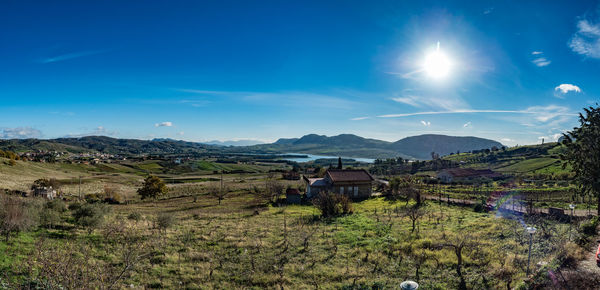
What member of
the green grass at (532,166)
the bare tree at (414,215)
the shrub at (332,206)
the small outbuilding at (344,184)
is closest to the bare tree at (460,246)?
the bare tree at (414,215)

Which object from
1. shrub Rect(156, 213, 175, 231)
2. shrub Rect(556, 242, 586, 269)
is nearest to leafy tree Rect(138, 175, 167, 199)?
shrub Rect(156, 213, 175, 231)

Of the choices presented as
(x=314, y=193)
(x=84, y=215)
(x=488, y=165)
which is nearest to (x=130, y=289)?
(x=84, y=215)

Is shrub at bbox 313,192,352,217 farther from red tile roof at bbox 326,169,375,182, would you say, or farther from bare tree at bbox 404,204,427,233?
red tile roof at bbox 326,169,375,182

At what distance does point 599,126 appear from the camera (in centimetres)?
1973

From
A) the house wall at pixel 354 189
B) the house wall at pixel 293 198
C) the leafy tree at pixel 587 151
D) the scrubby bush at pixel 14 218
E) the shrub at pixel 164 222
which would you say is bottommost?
the house wall at pixel 293 198

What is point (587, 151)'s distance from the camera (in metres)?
20.0

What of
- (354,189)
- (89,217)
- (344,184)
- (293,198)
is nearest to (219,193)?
(293,198)

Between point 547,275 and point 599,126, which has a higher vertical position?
point 599,126

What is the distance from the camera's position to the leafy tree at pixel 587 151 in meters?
19.4

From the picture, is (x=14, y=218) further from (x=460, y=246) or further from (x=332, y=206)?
(x=460, y=246)

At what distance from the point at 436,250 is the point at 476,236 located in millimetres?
5363

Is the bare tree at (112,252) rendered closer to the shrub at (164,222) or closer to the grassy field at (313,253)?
the grassy field at (313,253)

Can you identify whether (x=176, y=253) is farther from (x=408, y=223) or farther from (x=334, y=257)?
(x=408, y=223)

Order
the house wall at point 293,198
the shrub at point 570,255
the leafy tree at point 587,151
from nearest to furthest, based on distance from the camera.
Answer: the shrub at point 570,255 → the leafy tree at point 587,151 → the house wall at point 293,198
